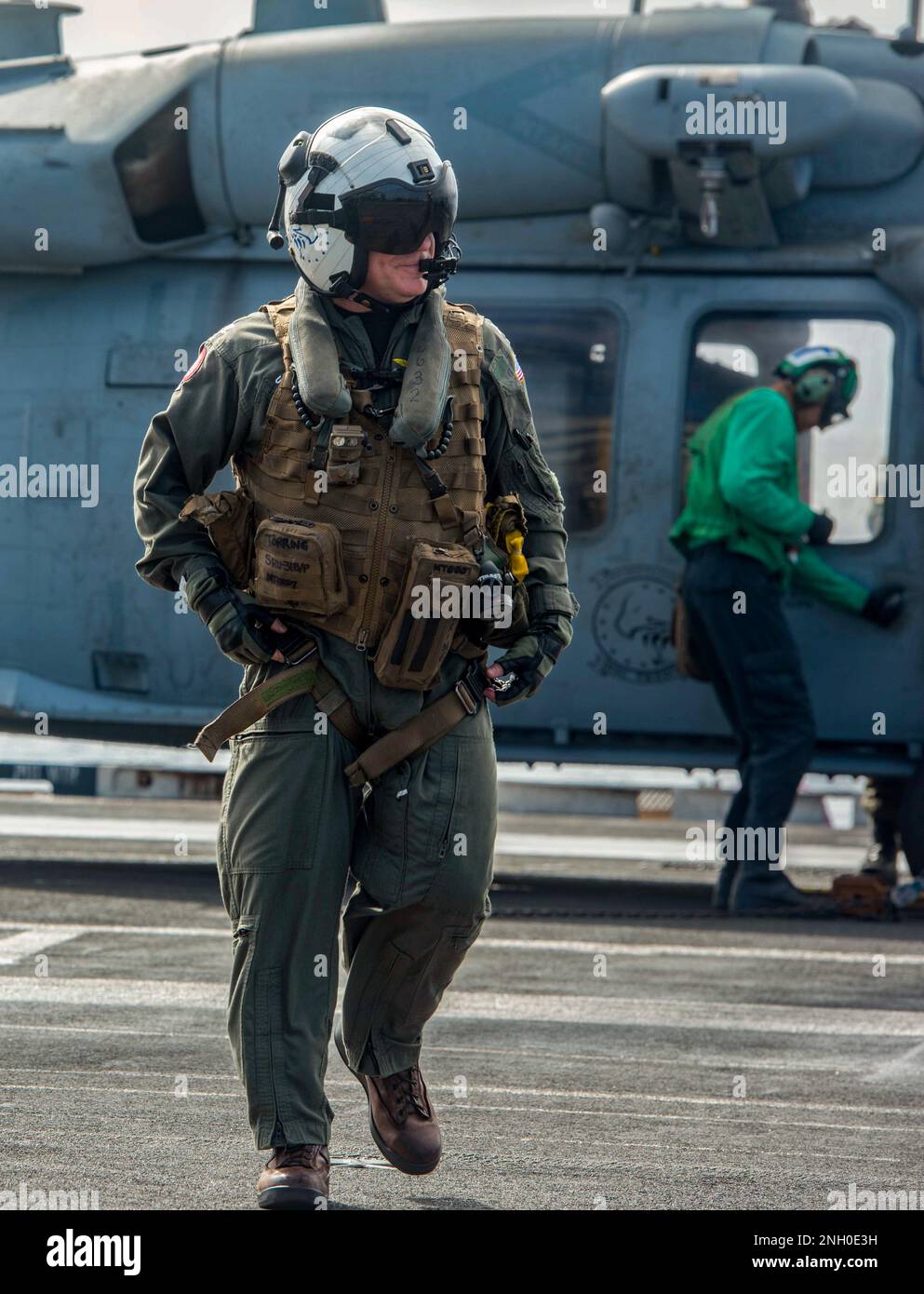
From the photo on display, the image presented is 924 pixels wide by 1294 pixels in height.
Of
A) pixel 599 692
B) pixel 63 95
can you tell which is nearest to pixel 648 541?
pixel 599 692

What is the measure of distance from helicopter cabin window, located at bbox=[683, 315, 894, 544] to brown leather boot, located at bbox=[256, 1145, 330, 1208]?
594 centimetres

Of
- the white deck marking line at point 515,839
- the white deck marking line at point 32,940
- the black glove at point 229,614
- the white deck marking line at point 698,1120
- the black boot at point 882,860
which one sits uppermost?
the black glove at point 229,614

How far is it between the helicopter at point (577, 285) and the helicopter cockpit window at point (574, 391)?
1 cm

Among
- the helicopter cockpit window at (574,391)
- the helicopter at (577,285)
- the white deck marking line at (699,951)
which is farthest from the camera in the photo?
the helicopter cockpit window at (574,391)

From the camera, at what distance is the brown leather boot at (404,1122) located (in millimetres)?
4145

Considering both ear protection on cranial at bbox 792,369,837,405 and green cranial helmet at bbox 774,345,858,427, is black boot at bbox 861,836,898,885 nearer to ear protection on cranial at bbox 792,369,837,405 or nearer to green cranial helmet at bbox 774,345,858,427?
green cranial helmet at bbox 774,345,858,427

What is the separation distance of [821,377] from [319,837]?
551 cm

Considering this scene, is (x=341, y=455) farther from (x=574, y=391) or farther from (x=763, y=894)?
(x=574, y=391)

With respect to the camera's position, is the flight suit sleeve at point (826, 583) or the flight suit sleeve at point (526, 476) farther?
the flight suit sleeve at point (826, 583)

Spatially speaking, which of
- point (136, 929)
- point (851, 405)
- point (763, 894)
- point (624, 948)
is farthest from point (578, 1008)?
point (851, 405)

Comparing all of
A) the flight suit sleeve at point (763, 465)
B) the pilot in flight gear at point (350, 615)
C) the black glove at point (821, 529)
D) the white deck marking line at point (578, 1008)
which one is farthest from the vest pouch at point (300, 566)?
the black glove at point (821, 529)

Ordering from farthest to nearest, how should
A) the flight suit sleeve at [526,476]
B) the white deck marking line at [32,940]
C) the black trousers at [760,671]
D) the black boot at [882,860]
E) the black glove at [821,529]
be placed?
the black boot at [882,860] < the black glove at [821,529] < the black trousers at [760,671] < the white deck marking line at [32,940] < the flight suit sleeve at [526,476]

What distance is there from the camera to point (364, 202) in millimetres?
4164

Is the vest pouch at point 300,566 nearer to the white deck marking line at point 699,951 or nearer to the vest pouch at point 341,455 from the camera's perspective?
the vest pouch at point 341,455
